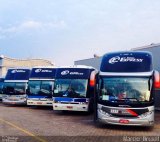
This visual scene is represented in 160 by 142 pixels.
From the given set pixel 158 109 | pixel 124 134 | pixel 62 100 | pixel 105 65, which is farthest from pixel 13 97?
pixel 124 134

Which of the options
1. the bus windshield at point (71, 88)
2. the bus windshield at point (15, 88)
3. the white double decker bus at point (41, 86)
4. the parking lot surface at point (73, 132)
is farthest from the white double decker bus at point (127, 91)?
the bus windshield at point (15, 88)

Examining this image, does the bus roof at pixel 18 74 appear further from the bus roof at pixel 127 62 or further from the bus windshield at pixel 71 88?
the bus roof at pixel 127 62

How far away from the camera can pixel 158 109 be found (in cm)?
2445

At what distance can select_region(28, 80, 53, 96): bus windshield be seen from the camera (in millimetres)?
24953

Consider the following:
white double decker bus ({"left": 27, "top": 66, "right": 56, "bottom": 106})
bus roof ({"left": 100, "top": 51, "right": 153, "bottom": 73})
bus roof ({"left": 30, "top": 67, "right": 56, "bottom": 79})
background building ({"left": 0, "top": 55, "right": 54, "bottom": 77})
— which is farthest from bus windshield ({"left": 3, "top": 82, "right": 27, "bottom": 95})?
background building ({"left": 0, "top": 55, "right": 54, "bottom": 77})

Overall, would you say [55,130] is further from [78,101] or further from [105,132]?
[78,101]

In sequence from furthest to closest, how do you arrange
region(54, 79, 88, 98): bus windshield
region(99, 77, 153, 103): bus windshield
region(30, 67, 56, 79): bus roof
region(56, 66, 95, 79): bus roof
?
region(30, 67, 56, 79): bus roof < region(56, 66, 95, 79): bus roof < region(54, 79, 88, 98): bus windshield < region(99, 77, 153, 103): bus windshield

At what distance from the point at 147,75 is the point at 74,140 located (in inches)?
183

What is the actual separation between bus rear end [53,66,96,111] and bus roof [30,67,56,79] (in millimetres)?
3864

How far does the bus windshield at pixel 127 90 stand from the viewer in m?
14.7

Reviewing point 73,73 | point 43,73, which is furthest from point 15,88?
point 73,73

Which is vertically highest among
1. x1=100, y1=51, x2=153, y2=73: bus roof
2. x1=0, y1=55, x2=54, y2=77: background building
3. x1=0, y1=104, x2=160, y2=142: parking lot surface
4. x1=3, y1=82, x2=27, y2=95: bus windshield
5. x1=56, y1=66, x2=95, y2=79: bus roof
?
x1=100, y1=51, x2=153, y2=73: bus roof

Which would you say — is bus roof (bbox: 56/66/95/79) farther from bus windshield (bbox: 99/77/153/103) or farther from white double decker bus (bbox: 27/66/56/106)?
bus windshield (bbox: 99/77/153/103)

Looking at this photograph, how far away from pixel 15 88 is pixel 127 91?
14488mm
